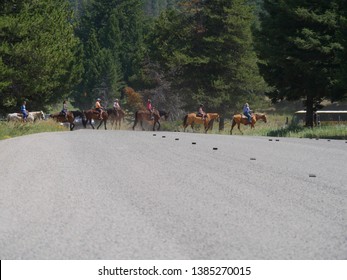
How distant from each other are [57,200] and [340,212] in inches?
178

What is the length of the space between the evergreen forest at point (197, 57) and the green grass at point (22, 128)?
2.19 metres

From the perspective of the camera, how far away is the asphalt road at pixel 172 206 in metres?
7.86

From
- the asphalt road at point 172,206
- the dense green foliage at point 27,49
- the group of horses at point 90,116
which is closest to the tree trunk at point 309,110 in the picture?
the group of horses at point 90,116

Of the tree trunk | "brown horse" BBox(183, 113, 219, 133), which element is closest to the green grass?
"brown horse" BBox(183, 113, 219, 133)

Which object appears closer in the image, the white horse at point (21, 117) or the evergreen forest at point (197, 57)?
the evergreen forest at point (197, 57)

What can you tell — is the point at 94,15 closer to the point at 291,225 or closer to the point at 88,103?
the point at 88,103

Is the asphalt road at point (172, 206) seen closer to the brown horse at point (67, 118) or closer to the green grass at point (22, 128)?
the green grass at point (22, 128)

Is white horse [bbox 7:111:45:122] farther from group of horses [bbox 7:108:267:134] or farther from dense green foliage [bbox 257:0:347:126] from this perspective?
dense green foliage [bbox 257:0:347:126]

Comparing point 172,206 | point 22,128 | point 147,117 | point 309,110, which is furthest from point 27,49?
point 172,206

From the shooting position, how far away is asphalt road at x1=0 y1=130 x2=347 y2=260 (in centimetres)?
786

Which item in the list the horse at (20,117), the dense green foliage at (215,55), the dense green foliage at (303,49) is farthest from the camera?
the dense green foliage at (215,55)

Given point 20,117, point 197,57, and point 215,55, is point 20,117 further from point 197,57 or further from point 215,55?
point 215,55

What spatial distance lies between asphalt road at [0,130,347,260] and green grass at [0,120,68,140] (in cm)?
1459

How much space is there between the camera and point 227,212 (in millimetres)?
10289
